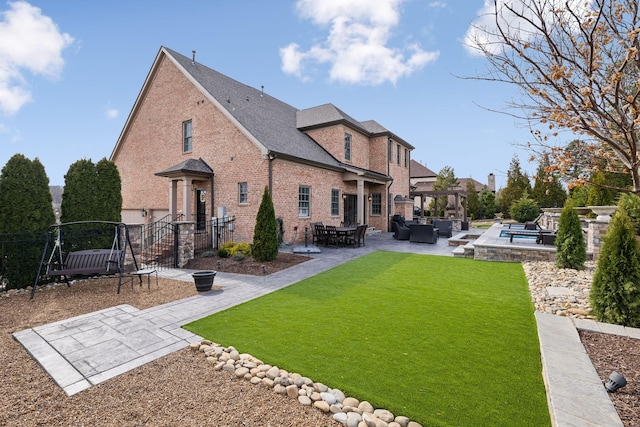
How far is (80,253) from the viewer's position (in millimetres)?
7113

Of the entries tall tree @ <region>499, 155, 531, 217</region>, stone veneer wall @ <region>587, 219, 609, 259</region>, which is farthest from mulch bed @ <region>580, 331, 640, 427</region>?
tall tree @ <region>499, 155, 531, 217</region>

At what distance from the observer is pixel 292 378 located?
3.14m

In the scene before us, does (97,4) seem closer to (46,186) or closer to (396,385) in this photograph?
(46,186)

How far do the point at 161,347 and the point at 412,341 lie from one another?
3515mm

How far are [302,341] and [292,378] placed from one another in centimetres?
94

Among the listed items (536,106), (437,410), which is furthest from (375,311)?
(536,106)

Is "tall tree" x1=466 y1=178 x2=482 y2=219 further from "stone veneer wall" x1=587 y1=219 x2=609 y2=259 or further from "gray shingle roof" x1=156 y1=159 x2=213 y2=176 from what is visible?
"gray shingle roof" x1=156 y1=159 x2=213 y2=176

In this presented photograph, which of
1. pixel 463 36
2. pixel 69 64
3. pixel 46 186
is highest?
pixel 69 64

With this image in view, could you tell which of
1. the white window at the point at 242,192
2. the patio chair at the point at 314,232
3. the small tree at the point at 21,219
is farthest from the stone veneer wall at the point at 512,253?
the small tree at the point at 21,219

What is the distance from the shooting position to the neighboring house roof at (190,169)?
13.1m

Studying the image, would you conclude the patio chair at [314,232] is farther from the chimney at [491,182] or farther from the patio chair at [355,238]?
the chimney at [491,182]

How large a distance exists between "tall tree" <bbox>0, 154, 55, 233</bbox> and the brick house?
5.72 metres

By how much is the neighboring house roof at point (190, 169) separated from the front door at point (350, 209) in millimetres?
8330

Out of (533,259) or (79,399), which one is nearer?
(79,399)
